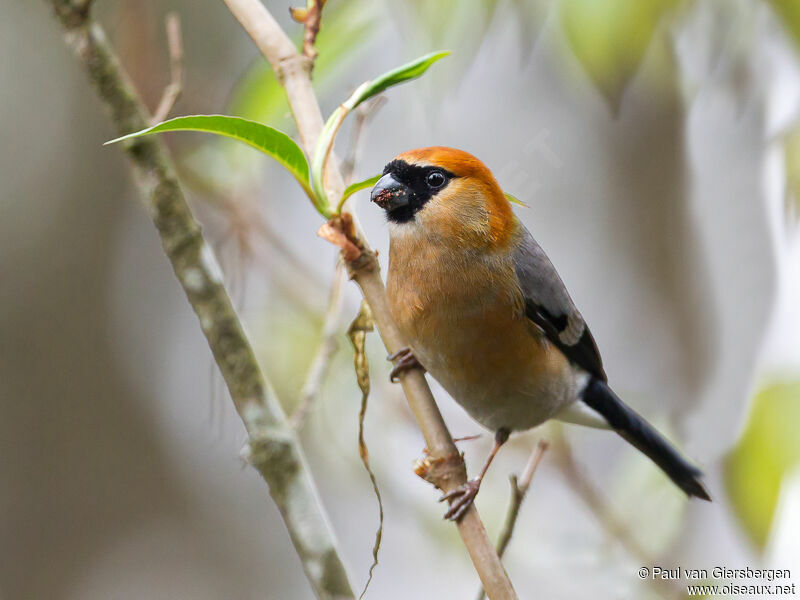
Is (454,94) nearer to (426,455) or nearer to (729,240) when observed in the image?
(426,455)

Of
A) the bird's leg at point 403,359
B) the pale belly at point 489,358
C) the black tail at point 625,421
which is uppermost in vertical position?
the bird's leg at point 403,359

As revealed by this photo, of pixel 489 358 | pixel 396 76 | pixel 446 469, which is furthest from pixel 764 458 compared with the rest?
pixel 396 76

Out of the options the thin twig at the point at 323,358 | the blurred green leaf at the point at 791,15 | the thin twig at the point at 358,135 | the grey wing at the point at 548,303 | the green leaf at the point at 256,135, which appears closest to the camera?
the green leaf at the point at 256,135

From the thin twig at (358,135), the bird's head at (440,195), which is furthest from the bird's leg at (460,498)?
the thin twig at (358,135)

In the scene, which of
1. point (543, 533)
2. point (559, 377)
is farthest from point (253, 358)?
point (543, 533)

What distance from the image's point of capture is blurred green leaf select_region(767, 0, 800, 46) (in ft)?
5.90

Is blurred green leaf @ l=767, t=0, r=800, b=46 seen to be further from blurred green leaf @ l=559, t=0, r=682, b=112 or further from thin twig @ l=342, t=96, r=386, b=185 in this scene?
thin twig @ l=342, t=96, r=386, b=185

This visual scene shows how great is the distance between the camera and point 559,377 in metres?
2.63

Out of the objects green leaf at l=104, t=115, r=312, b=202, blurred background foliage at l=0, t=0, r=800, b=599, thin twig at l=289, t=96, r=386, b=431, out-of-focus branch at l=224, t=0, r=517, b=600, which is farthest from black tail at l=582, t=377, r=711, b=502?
green leaf at l=104, t=115, r=312, b=202

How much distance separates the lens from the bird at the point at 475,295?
2246 mm

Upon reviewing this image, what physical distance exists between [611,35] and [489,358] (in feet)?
3.28

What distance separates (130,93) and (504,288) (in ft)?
3.80

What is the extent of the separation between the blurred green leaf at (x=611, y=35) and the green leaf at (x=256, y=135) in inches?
27.7

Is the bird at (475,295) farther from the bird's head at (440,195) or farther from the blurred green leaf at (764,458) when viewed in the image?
the blurred green leaf at (764,458)
